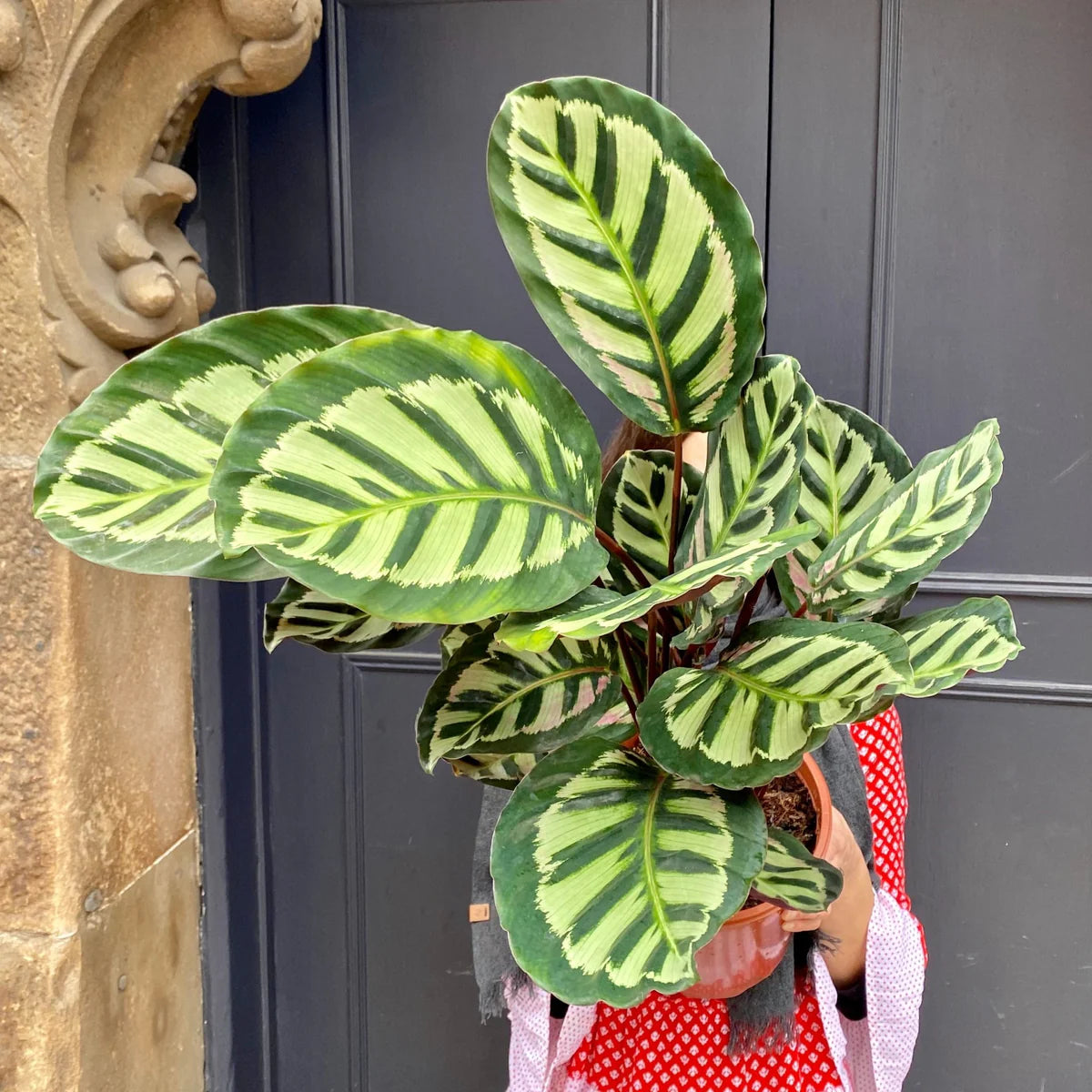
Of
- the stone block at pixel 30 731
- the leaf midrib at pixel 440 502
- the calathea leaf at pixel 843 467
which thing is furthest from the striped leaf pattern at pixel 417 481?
the stone block at pixel 30 731

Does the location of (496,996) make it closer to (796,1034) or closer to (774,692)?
(796,1034)

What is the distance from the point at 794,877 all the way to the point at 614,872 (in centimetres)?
13

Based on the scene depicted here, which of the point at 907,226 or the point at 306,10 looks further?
the point at 907,226

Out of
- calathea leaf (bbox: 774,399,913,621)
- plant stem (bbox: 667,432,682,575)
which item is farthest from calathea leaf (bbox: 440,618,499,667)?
calathea leaf (bbox: 774,399,913,621)

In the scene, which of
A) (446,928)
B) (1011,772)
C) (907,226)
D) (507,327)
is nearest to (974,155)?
(907,226)

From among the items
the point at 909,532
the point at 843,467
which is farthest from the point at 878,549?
the point at 843,467

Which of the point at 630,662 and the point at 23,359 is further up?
the point at 23,359

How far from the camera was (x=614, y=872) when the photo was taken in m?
0.36

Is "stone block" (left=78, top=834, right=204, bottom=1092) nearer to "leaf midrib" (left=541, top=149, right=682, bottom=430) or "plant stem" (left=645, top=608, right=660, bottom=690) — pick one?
"plant stem" (left=645, top=608, right=660, bottom=690)

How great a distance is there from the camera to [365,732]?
1.21 metres

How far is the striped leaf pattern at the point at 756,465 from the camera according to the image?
0.39 meters

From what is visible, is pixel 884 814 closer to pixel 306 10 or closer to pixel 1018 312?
pixel 1018 312

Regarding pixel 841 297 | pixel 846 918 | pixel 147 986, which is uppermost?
pixel 841 297

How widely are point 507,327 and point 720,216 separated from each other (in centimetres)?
78
